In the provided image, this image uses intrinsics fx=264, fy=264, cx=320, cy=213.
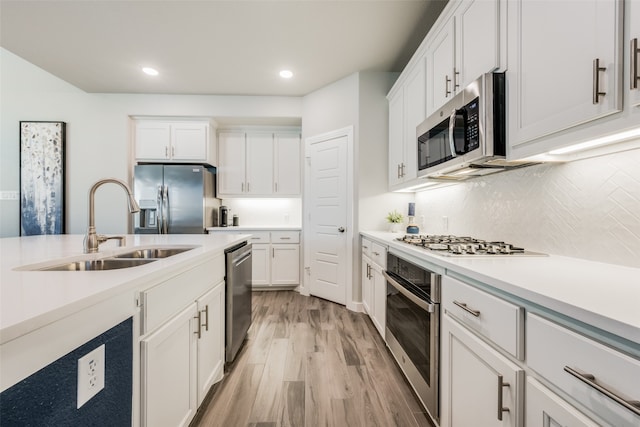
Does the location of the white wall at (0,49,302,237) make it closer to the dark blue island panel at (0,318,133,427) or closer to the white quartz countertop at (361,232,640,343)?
the dark blue island panel at (0,318,133,427)

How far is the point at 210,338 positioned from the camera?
5.23 feet

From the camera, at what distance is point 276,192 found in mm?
4160

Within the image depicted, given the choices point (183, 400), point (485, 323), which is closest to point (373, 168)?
point (485, 323)

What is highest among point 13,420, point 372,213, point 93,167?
point 93,167

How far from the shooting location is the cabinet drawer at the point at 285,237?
3.86 meters

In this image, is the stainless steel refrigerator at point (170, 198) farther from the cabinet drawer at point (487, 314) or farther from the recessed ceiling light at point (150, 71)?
the cabinet drawer at point (487, 314)

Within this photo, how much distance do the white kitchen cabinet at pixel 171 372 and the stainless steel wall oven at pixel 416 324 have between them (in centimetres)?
119

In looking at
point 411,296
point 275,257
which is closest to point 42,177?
point 275,257

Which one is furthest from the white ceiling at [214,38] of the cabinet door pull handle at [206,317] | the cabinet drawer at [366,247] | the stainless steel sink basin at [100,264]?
the cabinet door pull handle at [206,317]

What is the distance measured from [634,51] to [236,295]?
2210 mm

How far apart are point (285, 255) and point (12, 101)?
175 inches

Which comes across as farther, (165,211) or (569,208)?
(165,211)

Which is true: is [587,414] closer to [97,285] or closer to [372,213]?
[97,285]

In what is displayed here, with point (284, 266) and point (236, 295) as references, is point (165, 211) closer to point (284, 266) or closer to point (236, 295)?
point (284, 266)
